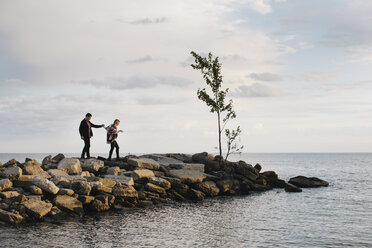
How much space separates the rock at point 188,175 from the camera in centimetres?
2958

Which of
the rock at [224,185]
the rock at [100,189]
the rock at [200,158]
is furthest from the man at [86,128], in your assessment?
the rock at [200,158]

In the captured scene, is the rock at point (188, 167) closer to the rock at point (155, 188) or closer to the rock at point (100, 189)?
the rock at point (155, 188)

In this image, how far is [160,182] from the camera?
27.4m

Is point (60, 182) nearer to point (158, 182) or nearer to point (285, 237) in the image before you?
point (158, 182)

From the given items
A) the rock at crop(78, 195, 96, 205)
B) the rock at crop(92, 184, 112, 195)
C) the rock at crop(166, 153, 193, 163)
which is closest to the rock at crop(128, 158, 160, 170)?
the rock at crop(92, 184, 112, 195)

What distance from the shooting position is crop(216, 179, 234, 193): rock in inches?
1223

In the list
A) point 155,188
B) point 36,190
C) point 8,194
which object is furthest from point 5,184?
point 155,188

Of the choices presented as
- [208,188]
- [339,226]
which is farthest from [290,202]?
[339,226]

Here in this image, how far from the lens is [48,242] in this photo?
15.9m

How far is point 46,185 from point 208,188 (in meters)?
12.3

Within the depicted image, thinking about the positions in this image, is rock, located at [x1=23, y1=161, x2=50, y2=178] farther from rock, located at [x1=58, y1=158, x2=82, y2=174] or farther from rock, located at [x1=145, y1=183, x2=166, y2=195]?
rock, located at [x1=145, y1=183, x2=166, y2=195]

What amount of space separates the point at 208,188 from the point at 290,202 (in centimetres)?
578

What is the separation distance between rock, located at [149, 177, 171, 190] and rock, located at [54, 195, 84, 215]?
6.74 meters

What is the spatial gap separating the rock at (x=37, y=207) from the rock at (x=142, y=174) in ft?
25.6
